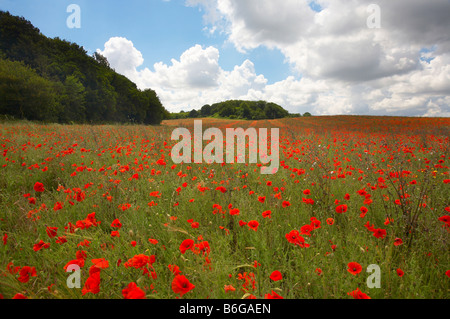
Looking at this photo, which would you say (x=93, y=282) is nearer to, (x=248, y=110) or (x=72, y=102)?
(x=72, y=102)

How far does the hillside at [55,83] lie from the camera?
18.3 metres

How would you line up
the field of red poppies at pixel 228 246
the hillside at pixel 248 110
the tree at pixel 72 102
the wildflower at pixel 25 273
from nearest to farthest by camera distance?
the wildflower at pixel 25 273
the field of red poppies at pixel 228 246
the tree at pixel 72 102
the hillside at pixel 248 110

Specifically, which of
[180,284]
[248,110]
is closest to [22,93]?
[180,284]

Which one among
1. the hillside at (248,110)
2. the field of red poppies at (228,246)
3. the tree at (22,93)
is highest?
the hillside at (248,110)

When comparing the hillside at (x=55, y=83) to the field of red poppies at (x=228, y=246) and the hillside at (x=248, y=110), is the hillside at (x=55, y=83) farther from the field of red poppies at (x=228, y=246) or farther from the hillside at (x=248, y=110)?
the hillside at (x=248, y=110)

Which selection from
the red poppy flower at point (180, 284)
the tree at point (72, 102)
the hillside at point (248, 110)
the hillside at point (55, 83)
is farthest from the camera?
the hillside at point (248, 110)

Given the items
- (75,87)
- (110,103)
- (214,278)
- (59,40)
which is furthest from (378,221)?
(59,40)

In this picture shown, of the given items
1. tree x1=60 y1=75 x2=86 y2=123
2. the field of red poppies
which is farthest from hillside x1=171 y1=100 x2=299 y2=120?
the field of red poppies

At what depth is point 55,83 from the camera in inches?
950

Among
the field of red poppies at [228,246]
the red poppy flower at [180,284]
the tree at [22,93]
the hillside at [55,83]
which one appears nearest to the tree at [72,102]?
the hillside at [55,83]

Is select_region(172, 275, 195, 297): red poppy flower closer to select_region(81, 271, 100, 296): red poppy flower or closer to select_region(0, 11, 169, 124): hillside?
select_region(81, 271, 100, 296): red poppy flower

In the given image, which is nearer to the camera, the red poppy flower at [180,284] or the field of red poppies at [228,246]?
the red poppy flower at [180,284]

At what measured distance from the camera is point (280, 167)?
419 cm
